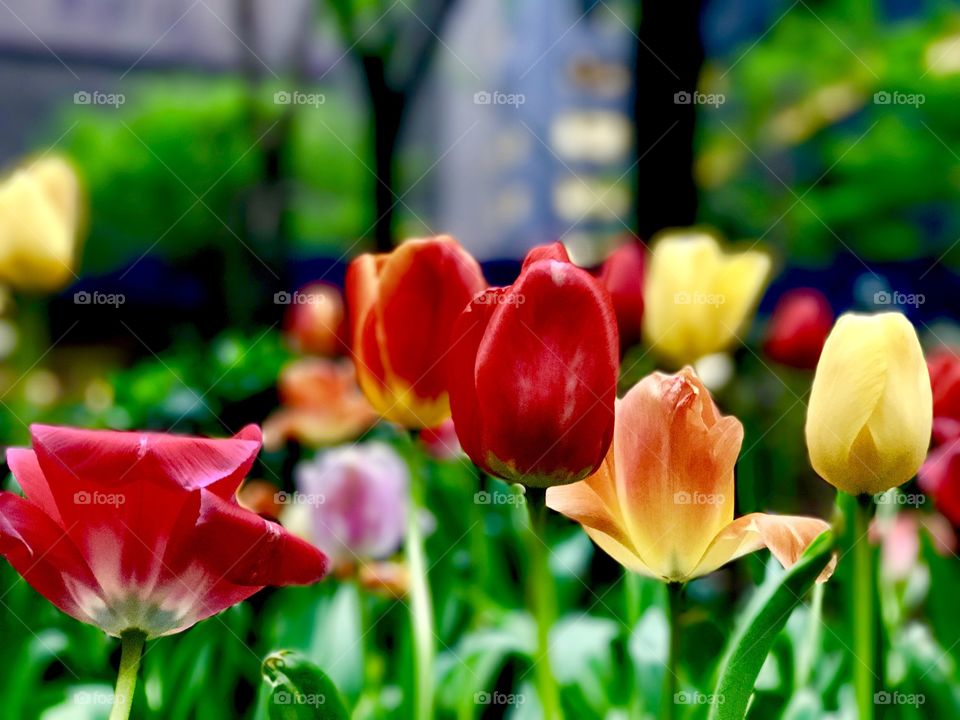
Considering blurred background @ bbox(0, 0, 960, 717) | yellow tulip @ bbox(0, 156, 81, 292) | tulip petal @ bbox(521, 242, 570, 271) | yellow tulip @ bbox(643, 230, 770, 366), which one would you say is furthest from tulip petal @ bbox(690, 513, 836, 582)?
yellow tulip @ bbox(0, 156, 81, 292)

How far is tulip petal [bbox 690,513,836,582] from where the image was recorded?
30 cm

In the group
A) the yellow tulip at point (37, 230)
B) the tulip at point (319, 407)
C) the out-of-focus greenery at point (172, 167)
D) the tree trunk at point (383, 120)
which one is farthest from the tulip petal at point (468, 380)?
the out-of-focus greenery at point (172, 167)

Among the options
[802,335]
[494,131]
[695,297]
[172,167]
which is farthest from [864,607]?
[172,167]

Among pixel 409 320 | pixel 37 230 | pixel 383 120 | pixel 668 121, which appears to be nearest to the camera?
pixel 409 320

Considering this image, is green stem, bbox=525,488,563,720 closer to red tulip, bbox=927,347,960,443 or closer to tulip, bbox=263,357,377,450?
red tulip, bbox=927,347,960,443

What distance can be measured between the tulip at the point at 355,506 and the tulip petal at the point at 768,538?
407 mm

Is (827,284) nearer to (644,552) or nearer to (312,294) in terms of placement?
(312,294)

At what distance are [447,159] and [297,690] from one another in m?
5.14

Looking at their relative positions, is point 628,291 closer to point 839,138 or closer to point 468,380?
point 468,380

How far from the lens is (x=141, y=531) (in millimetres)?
287

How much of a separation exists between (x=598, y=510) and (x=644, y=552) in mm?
22

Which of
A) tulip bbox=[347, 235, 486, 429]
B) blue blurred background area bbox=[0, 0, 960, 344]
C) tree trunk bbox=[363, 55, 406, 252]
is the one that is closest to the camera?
tulip bbox=[347, 235, 486, 429]

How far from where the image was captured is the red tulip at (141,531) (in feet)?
0.87

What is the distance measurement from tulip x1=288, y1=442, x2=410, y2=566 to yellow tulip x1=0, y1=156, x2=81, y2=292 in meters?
0.31
